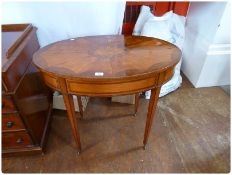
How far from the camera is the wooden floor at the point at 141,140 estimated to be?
47.9 inches

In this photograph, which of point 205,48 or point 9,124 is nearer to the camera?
point 9,124

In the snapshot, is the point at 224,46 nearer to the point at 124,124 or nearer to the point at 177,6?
the point at 177,6

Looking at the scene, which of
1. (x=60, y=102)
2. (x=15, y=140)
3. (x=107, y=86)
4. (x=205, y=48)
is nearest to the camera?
(x=107, y=86)

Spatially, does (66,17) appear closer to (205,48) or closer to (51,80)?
(51,80)

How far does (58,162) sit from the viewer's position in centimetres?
124

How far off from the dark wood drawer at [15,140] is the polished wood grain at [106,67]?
33cm

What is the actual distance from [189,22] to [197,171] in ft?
4.59

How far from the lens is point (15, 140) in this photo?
117 centimetres

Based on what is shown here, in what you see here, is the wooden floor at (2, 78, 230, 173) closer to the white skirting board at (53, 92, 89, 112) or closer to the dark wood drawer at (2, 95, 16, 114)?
the white skirting board at (53, 92, 89, 112)

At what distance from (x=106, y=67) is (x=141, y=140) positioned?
2.38ft

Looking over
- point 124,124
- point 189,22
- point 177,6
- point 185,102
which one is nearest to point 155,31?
point 177,6

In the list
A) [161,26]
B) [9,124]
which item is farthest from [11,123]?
[161,26]

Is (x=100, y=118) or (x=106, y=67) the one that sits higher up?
(x=106, y=67)

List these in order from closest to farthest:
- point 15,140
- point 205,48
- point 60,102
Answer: point 15,140, point 60,102, point 205,48
